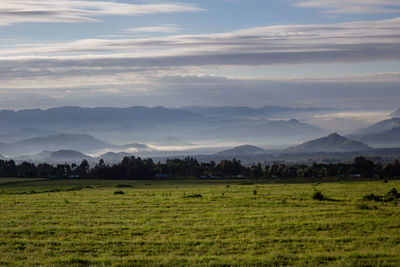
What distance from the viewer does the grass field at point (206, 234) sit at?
Result: 1741 centimetres

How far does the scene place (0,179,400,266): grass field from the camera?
17.4 metres

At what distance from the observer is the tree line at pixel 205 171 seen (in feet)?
356

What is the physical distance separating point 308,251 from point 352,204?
1192 centimetres

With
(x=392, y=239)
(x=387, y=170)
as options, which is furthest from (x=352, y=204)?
(x=387, y=170)

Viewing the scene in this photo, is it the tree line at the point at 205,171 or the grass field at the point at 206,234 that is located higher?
the tree line at the point at 205,171

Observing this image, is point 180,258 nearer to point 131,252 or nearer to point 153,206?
point 131,252

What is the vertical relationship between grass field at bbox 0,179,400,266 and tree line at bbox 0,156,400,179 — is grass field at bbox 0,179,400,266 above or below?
below

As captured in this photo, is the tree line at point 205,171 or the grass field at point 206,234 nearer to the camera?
the grass field at point 206,234

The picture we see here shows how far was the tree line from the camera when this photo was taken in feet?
356

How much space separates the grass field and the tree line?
260 feet

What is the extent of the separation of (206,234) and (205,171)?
347 feet

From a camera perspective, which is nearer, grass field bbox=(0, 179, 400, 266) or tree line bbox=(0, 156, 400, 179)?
grass field bbox=(0, 179, 400, 266)

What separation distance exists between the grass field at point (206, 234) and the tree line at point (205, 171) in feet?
260

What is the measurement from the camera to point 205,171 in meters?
127
